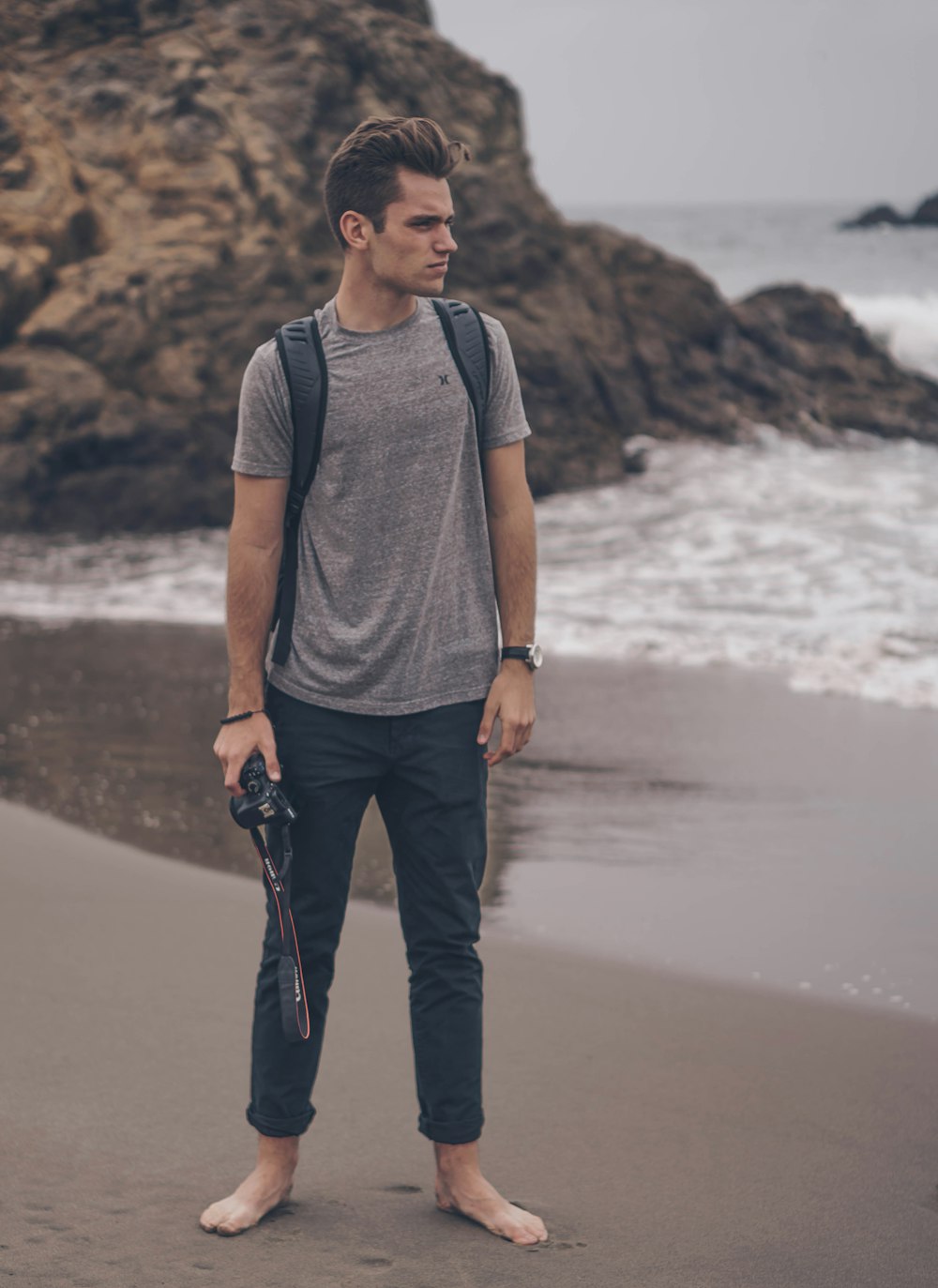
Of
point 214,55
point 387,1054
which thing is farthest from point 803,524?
point 387,1054

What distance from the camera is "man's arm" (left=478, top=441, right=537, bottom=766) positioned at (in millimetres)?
2664

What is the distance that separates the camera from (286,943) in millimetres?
2572

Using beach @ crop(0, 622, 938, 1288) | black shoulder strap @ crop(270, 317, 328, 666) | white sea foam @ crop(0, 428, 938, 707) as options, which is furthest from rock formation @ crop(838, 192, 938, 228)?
black shoulder strap @ crop(270, 317, 328, 666)

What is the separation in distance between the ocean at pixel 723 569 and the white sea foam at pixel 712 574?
2 cm

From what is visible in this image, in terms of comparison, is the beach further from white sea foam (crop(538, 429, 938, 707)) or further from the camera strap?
white sea foam (crop(538, 429, 938, 707))

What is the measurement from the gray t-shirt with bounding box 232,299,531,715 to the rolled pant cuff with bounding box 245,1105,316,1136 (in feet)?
2.56

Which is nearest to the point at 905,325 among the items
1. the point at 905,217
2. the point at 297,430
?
the point at 297,430

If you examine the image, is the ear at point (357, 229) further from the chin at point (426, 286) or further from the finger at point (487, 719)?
Answer: the finger at point (487, 719)

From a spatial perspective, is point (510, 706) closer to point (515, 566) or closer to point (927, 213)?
point (515, 566)

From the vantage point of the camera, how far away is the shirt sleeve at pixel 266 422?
8.30ft

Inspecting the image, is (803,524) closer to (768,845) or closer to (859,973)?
(768,845)

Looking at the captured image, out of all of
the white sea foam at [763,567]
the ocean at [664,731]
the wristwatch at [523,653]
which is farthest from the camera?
the white sea foam at [763,567]

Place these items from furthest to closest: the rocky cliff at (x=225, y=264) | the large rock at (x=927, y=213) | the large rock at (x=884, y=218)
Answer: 1. the large rock at (x=884, y=218)
2. the large rock at (x=927, y=213)
3. the rocky cliff at (x=225, y=264)

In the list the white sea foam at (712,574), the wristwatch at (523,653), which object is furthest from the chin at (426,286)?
the white sea foam at (712,574)
